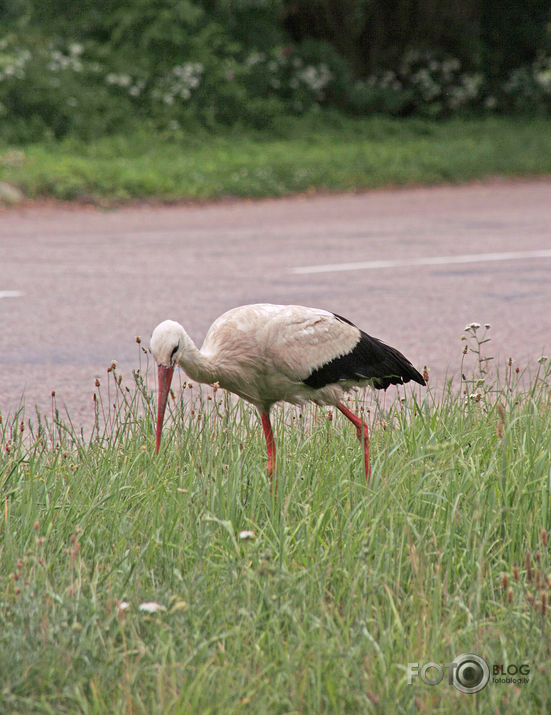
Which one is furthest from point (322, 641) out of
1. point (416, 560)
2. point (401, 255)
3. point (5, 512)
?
point (401, 255)

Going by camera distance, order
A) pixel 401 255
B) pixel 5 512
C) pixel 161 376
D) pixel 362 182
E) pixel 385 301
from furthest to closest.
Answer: pixel 362 182, pixel 401 255, pixel 385 301, pixel 161 376, pixel 5 512

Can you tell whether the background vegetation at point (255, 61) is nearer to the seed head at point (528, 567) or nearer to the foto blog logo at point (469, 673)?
the seed head at point (528, 567)

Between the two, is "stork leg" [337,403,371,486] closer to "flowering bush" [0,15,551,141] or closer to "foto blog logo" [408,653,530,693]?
"foto blog logo" [408,653,530,693]

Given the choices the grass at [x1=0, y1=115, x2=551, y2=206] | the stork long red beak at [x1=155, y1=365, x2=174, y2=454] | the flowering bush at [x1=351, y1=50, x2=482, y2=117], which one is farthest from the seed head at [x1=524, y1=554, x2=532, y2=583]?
the flowering bush at [x1=351, y1=50, x2=482, y2=117]

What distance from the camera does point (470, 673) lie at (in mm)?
2844

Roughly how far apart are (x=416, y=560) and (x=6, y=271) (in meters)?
7.20

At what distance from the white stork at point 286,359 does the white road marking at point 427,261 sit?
17.7ft

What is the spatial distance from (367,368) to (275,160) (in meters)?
12.4

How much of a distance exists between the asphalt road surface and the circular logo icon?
3.20 meters

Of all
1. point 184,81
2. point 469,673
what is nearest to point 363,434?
point 469,673

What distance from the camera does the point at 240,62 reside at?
22219 mm

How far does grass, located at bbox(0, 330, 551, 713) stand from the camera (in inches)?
109

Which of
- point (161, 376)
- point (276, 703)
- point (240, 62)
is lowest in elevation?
point (276, 703)

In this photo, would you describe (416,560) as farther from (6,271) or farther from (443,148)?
(443,148)
